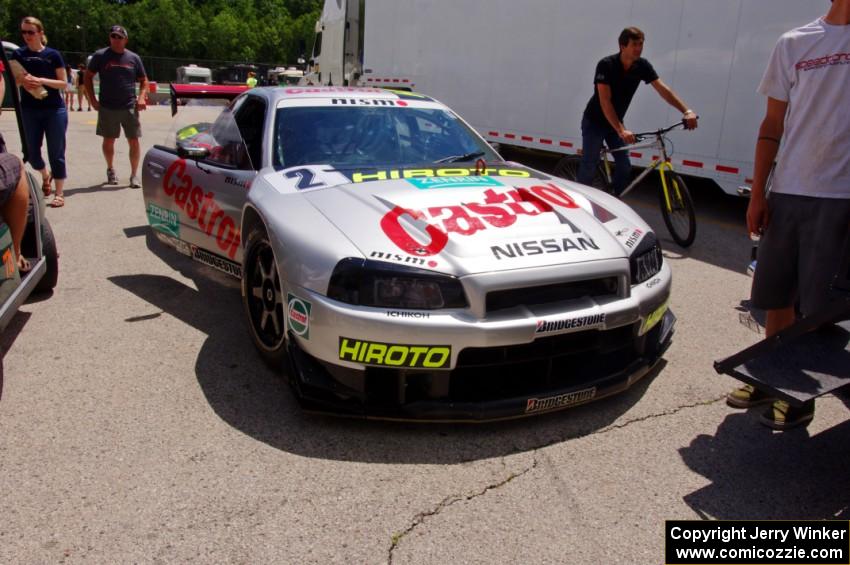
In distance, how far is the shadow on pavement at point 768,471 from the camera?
8.29 ft

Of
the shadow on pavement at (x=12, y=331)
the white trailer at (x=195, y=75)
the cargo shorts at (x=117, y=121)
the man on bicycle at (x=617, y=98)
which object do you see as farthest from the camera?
the white trailer at (x=195, y=75)

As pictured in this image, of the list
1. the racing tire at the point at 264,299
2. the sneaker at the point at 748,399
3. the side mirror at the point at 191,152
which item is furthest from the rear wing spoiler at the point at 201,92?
the sneaker at the point at 748,399

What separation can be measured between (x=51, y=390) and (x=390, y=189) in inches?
75.1

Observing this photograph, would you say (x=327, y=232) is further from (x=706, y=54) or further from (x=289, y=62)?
(x=289, y=62)

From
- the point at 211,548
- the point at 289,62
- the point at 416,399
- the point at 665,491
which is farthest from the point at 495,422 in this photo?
the point at 289,62

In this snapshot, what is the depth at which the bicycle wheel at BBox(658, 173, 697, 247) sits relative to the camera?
6.35 m

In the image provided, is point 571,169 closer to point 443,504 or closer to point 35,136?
point 35,136

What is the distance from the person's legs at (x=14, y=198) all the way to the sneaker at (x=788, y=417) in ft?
12.4

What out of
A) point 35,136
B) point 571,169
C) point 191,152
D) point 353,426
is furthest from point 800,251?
point 35,136

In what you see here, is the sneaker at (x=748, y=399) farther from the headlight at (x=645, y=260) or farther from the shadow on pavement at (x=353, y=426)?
the headlight at (x=645, y=260)

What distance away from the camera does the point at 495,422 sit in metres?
3.09

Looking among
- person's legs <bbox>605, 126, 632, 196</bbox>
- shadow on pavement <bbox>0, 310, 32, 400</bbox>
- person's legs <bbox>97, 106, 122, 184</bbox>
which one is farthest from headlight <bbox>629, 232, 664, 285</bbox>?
person's legs <bbox>97, 106, 122, 184</bbox>

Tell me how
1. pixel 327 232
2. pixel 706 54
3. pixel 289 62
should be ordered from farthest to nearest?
pixel 289 62 → pixel 706 54 → pixel 327 232

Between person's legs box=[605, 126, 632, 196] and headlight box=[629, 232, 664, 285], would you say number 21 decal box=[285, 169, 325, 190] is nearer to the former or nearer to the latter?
headlight box=[629, 232, 664, 285]
